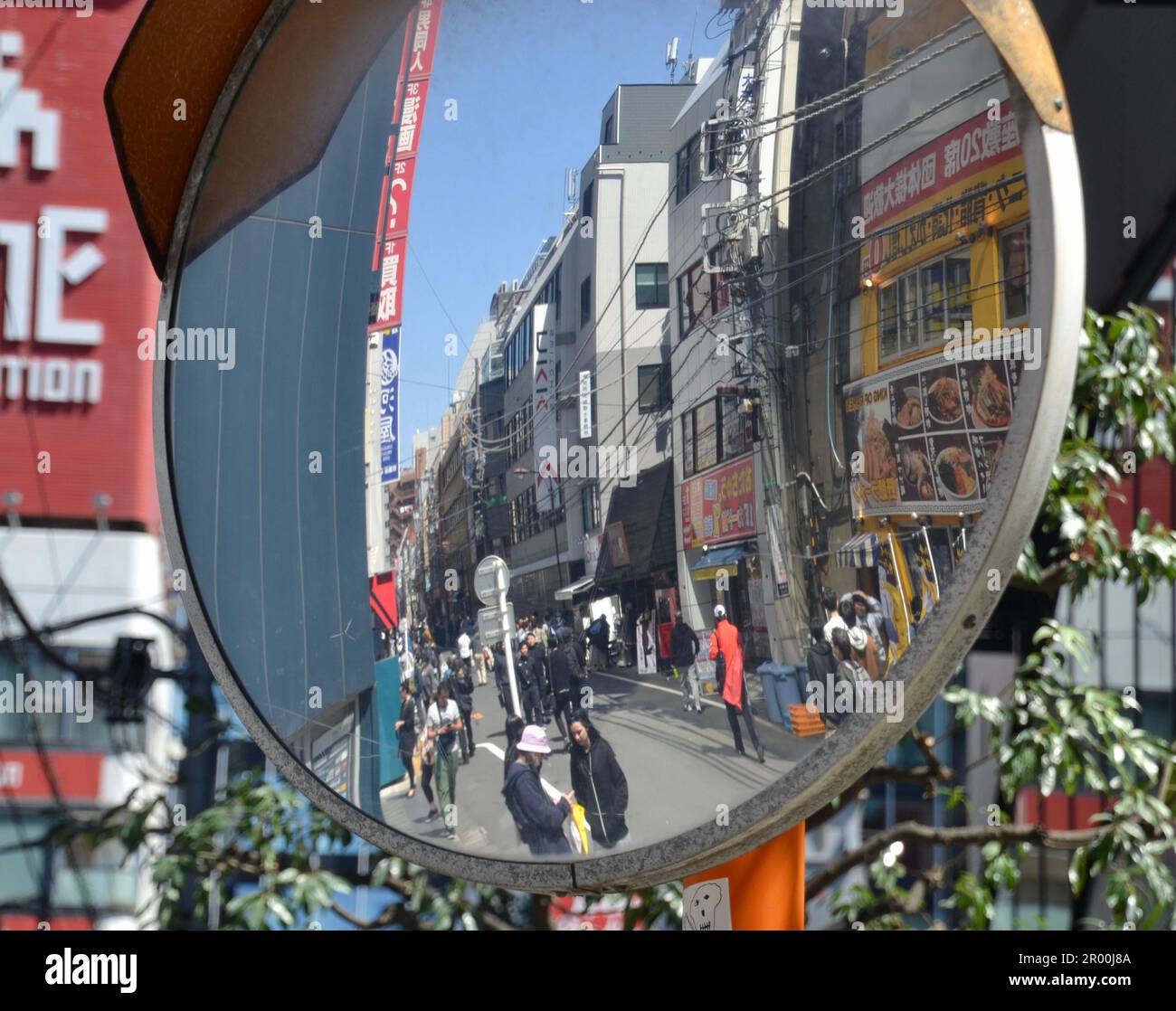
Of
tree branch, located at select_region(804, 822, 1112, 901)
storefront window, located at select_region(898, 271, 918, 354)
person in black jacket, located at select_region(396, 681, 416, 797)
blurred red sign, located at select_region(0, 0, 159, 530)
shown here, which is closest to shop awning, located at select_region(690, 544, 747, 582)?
storefront window, located at select_region(898, 271, 918, 354)

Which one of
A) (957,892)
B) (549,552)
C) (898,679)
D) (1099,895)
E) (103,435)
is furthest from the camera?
(103,435)

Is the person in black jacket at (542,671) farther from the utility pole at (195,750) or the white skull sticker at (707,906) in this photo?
the utility pole at (195,750)

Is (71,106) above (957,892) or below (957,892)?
above

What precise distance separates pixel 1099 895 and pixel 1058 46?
262 centimetres

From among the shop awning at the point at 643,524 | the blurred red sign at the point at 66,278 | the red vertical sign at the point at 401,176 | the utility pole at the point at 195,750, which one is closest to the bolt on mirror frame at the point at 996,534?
the shop awning at the point at 643,524

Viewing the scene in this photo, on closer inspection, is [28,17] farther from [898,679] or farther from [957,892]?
[898,679]

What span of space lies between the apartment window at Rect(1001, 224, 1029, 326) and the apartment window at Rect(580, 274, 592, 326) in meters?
0.36

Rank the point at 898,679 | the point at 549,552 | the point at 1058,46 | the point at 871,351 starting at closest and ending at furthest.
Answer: the point at 898,679 → the point at 871,351 → the point at 549,552 → the point at 1058,46

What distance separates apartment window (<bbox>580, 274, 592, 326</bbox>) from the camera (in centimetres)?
111

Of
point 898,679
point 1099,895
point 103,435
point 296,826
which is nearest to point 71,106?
point 103,435

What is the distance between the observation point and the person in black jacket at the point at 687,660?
3.29ft

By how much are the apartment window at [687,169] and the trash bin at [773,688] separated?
401mm

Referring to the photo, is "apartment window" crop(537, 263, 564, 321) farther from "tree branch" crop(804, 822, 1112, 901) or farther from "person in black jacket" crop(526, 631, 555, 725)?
"tree branch" crop(804, 822, 1112, 901)

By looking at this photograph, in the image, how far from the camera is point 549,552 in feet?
3.57
